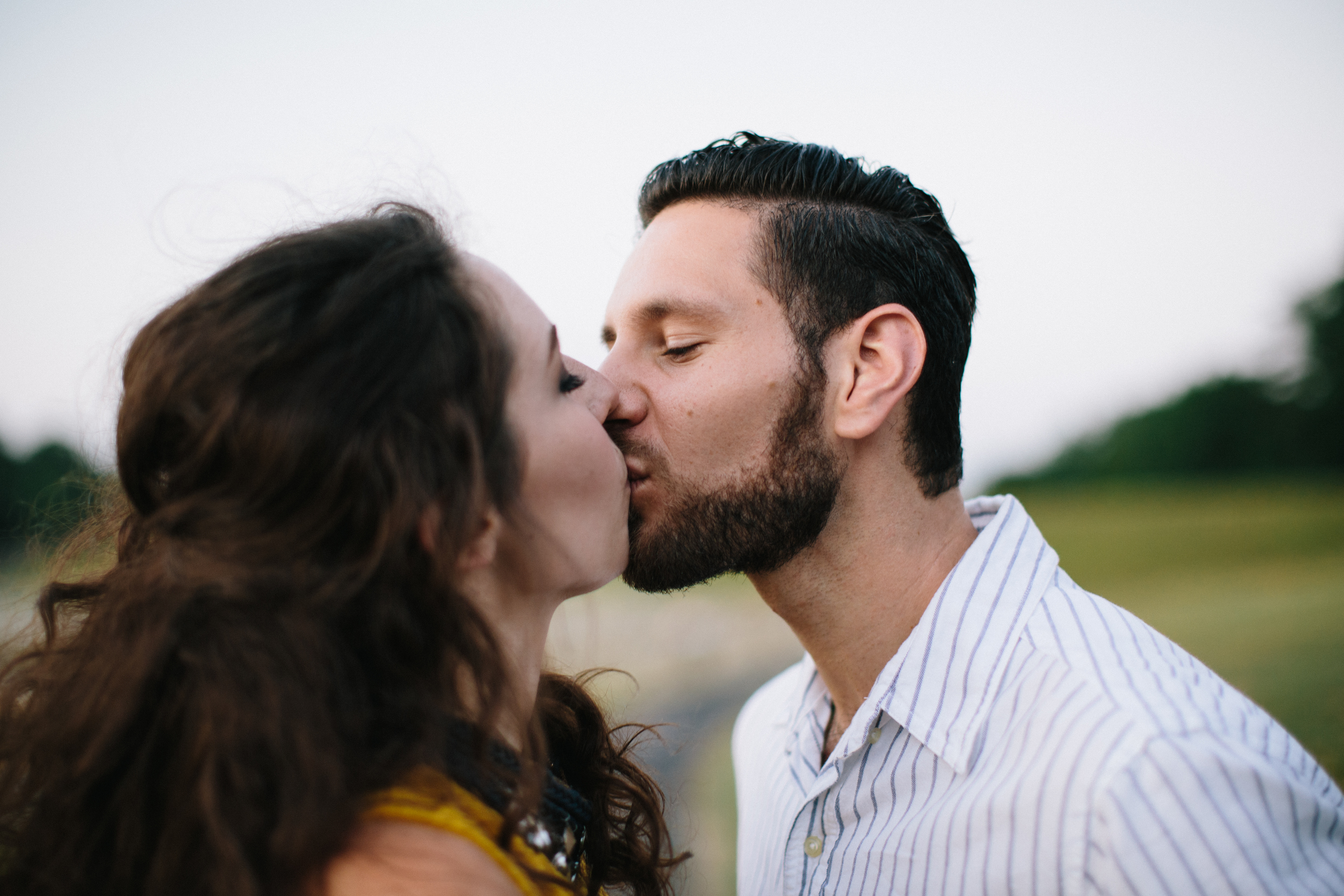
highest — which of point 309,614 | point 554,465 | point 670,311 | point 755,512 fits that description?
point 670,311

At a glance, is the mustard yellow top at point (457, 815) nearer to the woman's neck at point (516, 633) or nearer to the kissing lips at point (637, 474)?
the woman's neck at point (516, 633)

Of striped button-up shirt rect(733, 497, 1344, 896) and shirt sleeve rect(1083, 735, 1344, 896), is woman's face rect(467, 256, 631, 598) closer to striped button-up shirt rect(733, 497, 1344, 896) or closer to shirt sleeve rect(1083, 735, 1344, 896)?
striped button-up shirt rect(733, 497, 1344, 896)

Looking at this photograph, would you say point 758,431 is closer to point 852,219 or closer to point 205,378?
point 852,219

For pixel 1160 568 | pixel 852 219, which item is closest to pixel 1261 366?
pixel 1160 568

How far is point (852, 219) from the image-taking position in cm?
283

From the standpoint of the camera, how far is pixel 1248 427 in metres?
45.3

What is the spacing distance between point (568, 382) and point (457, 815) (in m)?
1.16

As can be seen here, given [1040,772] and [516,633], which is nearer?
[1040,772]

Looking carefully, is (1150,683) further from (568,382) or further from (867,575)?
(568,382)

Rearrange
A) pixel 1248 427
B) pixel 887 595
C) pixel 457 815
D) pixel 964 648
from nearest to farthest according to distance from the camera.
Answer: pixel 457 815, pixel 964 648, pixel 887 595, pixel 1248 427

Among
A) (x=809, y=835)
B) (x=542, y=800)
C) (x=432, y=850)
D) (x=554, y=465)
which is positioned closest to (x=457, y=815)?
(x=432, y=850)

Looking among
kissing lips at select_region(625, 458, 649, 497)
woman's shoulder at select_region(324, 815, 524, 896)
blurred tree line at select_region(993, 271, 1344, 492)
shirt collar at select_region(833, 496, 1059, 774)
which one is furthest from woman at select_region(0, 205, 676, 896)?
blurred tree line at select_region(993, 271, 1344, 492)

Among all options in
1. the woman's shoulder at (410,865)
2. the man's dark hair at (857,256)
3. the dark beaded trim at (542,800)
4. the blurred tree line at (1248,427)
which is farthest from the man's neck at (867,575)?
the blurred tree line at (1248,427)

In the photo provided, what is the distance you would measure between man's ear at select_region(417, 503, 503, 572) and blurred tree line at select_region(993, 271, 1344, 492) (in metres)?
37.4
